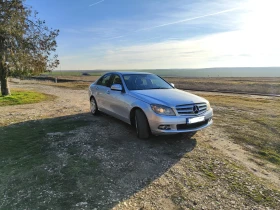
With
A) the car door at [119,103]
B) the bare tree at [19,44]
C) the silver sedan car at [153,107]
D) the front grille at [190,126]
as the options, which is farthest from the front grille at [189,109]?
the bare tree at [19,44]

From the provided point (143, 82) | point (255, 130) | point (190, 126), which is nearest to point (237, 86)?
point (255, 130)

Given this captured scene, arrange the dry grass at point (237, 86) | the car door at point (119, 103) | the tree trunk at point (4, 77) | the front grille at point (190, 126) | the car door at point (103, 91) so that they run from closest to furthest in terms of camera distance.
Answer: the front grille at point (190, 126) < the car door at point (119, 103) < the car door at point (103, 91) < the tree trunk at point (4, 77) < the dry grass at point (237, 86)

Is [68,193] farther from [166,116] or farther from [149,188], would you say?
[166,116]

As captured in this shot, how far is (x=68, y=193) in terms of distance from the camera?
2.93m

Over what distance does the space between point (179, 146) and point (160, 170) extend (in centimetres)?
125

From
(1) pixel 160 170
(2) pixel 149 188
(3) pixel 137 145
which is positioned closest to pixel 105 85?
(3) pixel 137 145

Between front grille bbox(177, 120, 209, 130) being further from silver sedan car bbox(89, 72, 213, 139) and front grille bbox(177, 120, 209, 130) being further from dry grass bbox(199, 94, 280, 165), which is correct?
dry grass bbox(199, 94, 280, 165)

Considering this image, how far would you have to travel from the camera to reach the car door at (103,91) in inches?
256

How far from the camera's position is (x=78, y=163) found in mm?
3844

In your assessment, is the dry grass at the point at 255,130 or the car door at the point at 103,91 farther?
the car door at the point at 103,91

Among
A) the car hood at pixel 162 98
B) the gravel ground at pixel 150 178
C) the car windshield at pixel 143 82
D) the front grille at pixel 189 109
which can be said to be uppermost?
the car windshield at pixel 143 82

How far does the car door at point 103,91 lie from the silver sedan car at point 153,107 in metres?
0.16

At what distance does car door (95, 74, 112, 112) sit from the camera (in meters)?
6.50

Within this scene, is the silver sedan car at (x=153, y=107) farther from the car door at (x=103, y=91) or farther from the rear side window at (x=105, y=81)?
the rear side window at (x=105, y=81)
